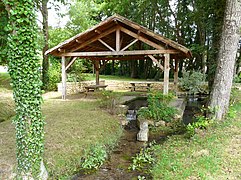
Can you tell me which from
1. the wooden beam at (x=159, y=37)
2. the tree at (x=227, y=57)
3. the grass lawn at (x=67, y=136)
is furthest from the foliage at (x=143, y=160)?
the wooden beam at (x=159, y=37)

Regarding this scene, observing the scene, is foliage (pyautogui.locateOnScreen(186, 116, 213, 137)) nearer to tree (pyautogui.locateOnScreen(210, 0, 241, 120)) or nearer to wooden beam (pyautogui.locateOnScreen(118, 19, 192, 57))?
tree (pyautogui.locateOnScreen(210, 0, 241, 120))

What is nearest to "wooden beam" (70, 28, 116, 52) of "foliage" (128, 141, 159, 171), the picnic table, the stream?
the stream

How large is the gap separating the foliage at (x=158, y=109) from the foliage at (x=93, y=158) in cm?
304

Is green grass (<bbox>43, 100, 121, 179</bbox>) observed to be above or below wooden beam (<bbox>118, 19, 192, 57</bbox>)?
below

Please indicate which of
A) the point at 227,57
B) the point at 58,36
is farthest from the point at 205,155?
the point at 58,36

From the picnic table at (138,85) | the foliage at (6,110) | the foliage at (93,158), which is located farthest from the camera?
the picnic table at (138,85)

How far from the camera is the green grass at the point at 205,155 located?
3721 millimetres

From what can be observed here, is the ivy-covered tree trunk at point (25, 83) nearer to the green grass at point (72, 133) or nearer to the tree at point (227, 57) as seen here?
the green grass at point (72, 133)

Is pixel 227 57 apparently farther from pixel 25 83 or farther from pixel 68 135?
pixel 25 83

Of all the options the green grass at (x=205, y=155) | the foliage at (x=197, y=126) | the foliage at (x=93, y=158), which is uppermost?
the foliage at (x=197, y=126)

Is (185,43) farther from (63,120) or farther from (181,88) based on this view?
(63,120)

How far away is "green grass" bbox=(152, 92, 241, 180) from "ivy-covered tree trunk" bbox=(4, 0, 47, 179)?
230 centimetres

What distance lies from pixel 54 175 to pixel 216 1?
8.90 m

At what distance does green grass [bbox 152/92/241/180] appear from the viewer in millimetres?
3721
